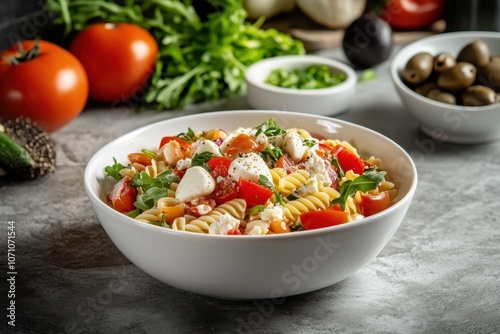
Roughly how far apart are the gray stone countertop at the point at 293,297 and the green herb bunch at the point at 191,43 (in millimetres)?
1060

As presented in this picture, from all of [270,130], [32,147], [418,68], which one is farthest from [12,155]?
[418,68]

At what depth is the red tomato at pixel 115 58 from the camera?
15.5 ft

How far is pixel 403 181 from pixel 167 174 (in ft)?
3.10

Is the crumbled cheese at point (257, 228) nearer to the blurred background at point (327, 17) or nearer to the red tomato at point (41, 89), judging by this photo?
the red tomato at point (41, 89)

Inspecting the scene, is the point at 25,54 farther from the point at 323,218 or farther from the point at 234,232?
the point at 323,218

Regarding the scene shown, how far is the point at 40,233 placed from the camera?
3.33 metres

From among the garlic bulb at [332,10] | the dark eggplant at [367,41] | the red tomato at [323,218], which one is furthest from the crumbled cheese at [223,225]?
the garlic bulb at [332,10]

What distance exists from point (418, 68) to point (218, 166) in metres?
1.89

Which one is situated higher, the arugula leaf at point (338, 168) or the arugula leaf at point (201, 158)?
the arugula leaf at point (201, 158)

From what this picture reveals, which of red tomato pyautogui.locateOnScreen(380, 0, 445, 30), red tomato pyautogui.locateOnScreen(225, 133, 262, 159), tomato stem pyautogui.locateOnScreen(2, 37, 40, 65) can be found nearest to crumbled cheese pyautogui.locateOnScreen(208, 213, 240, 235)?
red tomato pyautogui.locateOnScreen(225, 133, 262, 159)

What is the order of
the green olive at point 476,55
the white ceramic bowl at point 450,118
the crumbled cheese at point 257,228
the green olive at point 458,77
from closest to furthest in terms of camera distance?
the crumbled cheese at point 257,228 → the white ceramic bowl at point 450,118 → the green olive at point 458,77 → the green olive at point 476,55

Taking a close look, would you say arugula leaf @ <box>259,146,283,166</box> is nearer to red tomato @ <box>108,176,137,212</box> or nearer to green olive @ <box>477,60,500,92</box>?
red tomato @ <box>108,176,137,212</box>

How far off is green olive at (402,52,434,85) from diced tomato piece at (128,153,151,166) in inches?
72.8

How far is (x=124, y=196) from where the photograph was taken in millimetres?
2852
